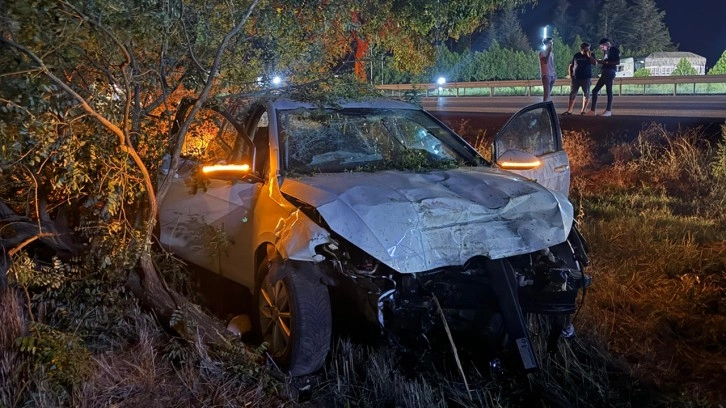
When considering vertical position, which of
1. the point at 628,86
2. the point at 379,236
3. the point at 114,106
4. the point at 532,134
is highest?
the point at 114,106

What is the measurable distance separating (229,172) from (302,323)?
1333mm

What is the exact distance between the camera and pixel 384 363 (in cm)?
454

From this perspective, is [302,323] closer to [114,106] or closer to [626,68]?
[114,106]

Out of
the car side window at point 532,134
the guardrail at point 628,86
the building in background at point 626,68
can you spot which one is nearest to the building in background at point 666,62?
the building in background at point 626,68

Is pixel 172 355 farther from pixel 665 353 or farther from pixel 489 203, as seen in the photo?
pixel 665 353

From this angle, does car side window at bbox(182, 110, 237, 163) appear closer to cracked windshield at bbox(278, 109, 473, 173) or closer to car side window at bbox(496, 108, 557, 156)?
cracked windshield at bbox(278, 109, 473, 173)

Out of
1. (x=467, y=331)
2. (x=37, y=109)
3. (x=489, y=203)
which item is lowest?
(x=467, y=331)

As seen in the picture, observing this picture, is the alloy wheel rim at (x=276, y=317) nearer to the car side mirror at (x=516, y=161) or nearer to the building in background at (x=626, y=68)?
the car side mirror at (x=516, y=161)

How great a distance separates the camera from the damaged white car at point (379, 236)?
4.29m

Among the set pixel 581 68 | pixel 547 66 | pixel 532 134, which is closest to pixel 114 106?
pixel 532 134

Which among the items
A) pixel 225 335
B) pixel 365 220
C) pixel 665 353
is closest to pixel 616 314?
pixel 665 353

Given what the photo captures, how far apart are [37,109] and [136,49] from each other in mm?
1110

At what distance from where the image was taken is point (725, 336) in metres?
5.01

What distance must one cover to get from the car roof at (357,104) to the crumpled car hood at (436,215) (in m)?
0.90
